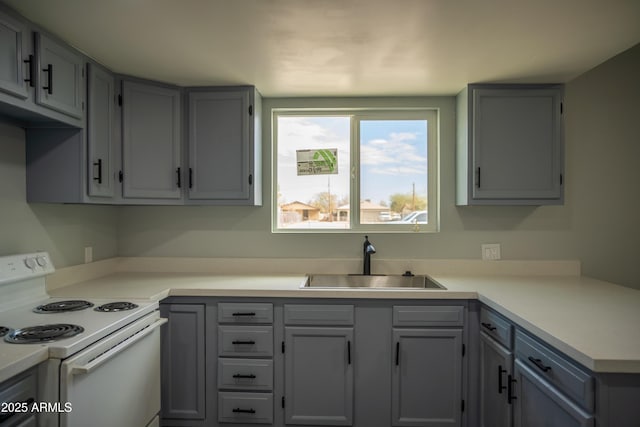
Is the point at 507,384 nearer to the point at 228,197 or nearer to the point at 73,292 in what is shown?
the point at 228,197

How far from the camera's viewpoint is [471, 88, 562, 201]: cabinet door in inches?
92.1

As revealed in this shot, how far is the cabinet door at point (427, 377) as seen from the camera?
81.7 inches

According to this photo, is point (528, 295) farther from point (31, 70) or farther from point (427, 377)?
point (31, 70)

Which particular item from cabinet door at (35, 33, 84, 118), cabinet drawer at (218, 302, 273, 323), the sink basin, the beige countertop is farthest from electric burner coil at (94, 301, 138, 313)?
the sink basin

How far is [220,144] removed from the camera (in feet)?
8.00

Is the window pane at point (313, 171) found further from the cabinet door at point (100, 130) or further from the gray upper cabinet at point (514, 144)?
the cabinet door at point (100, 130)

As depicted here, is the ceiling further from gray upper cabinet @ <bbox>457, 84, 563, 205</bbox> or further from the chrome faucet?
the chrome faucet

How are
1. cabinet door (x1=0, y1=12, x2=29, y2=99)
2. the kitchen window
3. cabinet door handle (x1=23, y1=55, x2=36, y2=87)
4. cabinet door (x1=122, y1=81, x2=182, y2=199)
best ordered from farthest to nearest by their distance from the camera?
the kitchen window < cabinet door (x1=122, y1=81, x2=182, y2=199) < cabinet door handle (x1=23, y1=55, x2=36, y2=87) < cabinet door (x1=0, y1=12, x2=29, y2=99)

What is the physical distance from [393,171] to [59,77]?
2.13 meters

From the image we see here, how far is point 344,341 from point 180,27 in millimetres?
1846

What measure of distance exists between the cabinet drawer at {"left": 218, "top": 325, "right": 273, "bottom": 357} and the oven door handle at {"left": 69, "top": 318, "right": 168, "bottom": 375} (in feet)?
1.36

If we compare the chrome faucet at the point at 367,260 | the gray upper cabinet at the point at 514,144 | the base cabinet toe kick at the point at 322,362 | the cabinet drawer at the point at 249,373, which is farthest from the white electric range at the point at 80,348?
the gray upper cabinet at the point at 514,144

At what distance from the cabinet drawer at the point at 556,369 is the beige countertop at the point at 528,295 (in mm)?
66

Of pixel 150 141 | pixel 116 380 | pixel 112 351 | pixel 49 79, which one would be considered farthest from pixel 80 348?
pixel 150 141
